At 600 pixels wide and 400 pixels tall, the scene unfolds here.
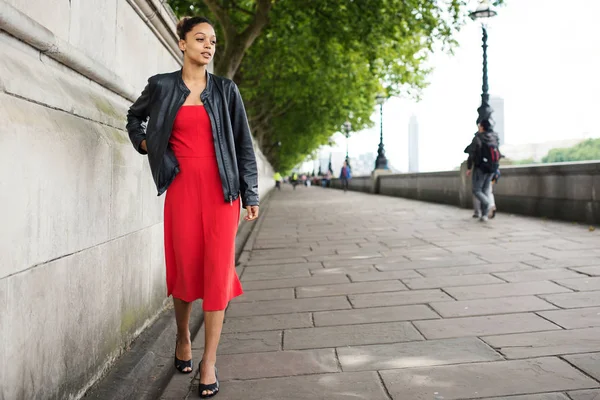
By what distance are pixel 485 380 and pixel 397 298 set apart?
1.87 meters

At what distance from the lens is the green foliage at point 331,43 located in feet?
42.6

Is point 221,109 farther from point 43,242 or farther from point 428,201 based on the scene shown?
point 428,201

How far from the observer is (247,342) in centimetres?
365

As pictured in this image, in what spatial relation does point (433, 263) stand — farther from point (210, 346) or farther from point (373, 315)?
point (210, 346)

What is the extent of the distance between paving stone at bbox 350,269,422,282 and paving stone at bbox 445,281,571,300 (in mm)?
733

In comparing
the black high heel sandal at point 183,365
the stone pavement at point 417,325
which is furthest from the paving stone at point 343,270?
the black high heel sandal at point 183,365

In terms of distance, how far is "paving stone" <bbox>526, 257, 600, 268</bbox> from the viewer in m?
5.64

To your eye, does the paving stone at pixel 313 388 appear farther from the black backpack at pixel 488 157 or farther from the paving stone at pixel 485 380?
the black backpack at pixel 488 157

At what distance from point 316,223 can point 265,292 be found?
661cm

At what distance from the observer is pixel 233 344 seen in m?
3.62

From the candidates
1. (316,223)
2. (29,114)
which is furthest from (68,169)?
(316,223)

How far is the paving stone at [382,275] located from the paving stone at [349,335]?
5.21 ft

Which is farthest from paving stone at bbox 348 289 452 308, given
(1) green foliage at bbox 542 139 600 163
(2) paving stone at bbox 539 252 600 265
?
(1) green foliage at bbox 542 139 600 163

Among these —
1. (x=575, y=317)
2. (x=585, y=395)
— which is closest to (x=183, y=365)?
(x=585, y=395)
